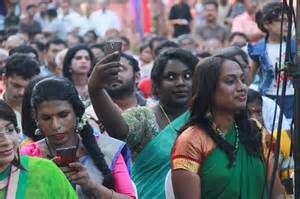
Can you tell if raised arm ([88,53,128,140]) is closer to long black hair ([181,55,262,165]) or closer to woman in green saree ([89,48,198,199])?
woman in green saree ([89,48,198,199])

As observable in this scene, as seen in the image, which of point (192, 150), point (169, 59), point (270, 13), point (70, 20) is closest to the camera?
point (192, 150)

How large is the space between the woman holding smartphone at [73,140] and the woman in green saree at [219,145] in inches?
14.2

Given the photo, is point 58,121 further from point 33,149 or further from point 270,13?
point 270,13

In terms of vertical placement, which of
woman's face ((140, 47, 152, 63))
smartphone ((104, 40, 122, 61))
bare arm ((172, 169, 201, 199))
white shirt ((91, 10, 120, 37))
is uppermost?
smartphone ((104, 40, 122, 61))

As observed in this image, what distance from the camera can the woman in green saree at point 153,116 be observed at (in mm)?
5552

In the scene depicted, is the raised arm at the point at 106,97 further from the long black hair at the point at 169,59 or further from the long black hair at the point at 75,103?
the long black hair at the point at 169,59

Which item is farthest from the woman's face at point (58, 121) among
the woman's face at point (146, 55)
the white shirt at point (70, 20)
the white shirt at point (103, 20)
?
the white shirt at point (103, 20)

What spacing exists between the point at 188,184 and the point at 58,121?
76cm

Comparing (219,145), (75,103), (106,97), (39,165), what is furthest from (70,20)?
(39,165)

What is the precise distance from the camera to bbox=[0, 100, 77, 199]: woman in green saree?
181 inches

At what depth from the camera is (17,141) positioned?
15.6ft

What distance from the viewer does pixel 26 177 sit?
4.64m

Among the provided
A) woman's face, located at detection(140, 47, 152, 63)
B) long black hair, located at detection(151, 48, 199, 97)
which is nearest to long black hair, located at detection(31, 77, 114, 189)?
long black hair, located at detection(151, 48, 199, 97)

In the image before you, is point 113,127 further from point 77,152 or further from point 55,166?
point 55,166
